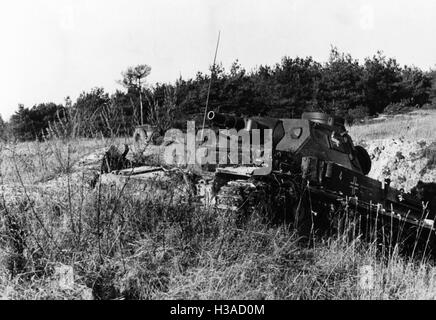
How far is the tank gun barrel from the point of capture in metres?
6.98

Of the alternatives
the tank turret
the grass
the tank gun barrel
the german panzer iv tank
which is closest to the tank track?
the german panzer iv tank

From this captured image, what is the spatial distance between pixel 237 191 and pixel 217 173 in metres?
0.50

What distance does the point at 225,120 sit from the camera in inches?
287

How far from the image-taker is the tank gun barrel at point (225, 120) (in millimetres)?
6980

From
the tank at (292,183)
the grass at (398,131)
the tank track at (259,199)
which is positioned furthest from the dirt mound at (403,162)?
the tank track at (259,199)

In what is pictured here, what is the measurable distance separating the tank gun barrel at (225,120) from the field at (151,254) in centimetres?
133

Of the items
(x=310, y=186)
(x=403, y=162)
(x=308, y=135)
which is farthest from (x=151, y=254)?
(x=403, y=162)

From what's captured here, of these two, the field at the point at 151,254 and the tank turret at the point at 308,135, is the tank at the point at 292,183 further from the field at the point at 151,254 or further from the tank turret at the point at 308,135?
the field at the point at 151,254

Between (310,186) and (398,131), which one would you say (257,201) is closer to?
(310,186)

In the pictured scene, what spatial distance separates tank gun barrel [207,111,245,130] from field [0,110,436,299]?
133cm

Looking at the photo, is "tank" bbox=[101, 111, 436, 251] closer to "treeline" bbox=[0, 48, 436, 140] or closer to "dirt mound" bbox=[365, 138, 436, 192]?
"dirt mound" bbox=[365, 138, 436, 192]

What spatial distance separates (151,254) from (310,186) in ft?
9.29

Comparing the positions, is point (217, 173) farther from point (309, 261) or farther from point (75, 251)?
point (75, 251)

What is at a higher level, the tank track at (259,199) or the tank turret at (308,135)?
the tank turret at (308,135)
